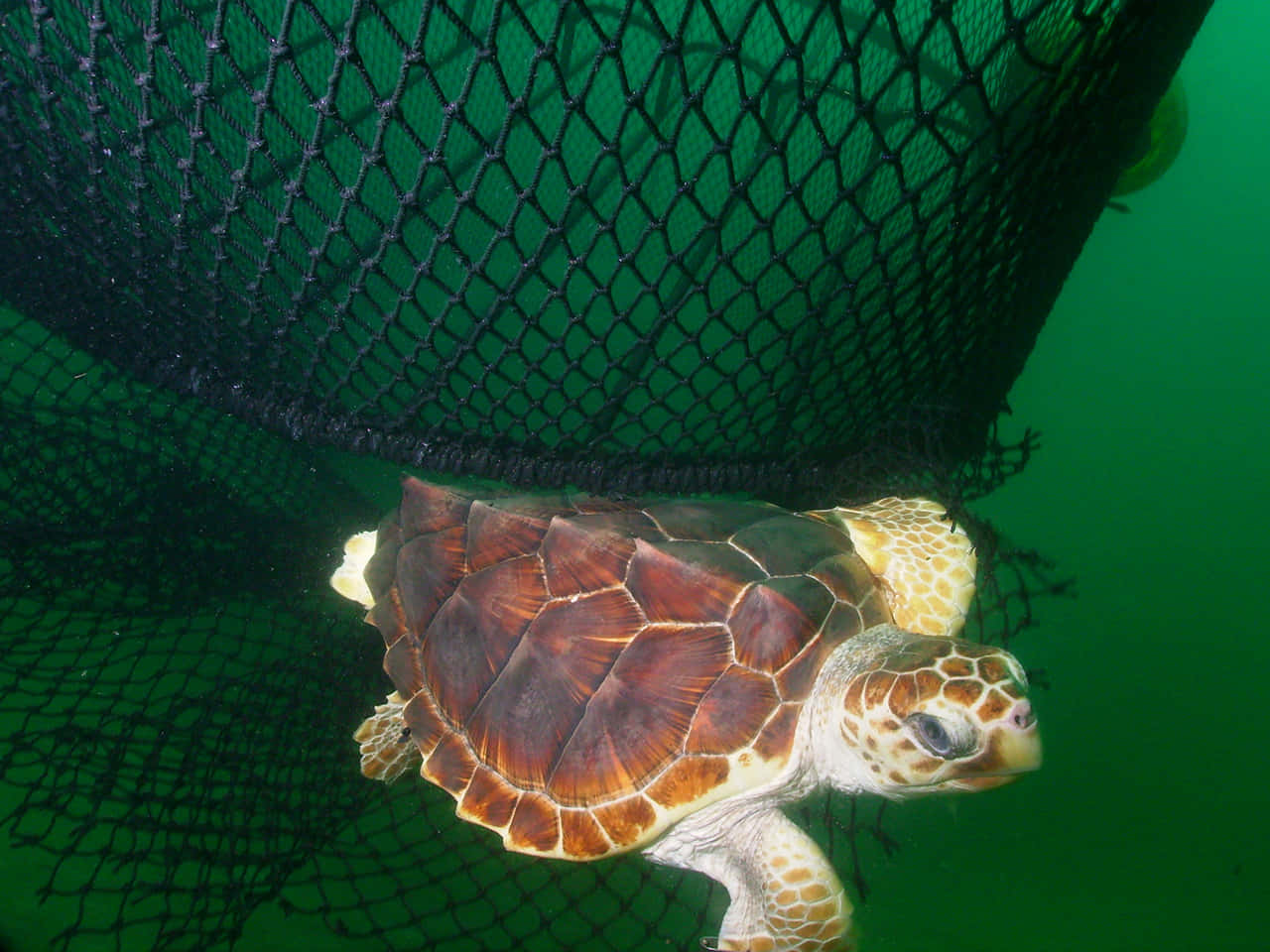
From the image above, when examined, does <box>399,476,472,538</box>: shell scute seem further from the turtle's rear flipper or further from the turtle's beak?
the turtle's beak

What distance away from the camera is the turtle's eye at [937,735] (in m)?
1.09

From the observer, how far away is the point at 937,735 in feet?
3.64

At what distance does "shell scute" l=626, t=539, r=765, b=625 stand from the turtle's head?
25cm

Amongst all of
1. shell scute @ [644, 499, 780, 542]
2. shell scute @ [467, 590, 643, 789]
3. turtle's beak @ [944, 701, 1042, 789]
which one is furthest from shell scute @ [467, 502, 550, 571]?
turtle's beak @ [944, 701, 1042, 789]

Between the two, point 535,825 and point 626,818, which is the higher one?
point 626,818

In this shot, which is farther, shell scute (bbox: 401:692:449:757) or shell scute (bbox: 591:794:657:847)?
shell scute (bbox: 401:692:449:757)

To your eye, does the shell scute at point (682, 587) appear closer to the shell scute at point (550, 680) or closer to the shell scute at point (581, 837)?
the shell scute at point (550, 680)

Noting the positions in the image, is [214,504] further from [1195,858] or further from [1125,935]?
[1195,858]

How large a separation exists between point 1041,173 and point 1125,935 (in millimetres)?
4477

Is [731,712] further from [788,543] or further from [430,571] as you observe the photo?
[430,571]

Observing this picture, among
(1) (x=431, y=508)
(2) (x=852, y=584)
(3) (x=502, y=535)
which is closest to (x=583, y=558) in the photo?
(3) (x=502, y=535)

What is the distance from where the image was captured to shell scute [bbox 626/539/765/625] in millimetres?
1280

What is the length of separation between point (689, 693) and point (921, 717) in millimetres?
400

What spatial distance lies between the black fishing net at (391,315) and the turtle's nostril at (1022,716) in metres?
0.33
